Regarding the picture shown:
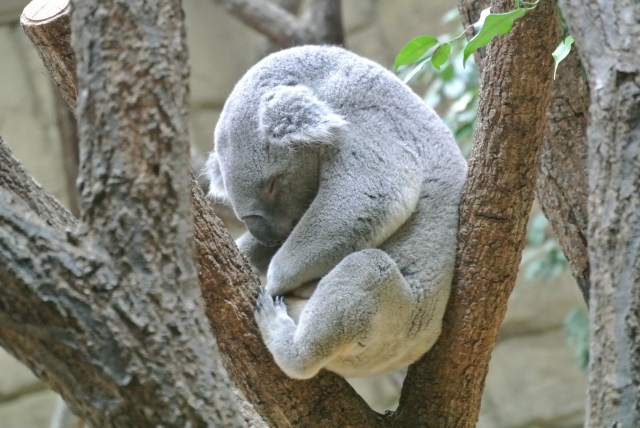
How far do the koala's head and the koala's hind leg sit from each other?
495mm

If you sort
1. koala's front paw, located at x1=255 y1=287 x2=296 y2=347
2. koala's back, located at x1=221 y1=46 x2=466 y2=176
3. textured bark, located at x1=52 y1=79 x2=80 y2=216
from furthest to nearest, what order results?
1. textured bark, located at x1=52 y1=79 x2=80 y2=216
2. koala's back, located at x1=221 y1=46 x2=466 y2=176
3. koala's front paw, located at x1=255 y1=287 x2=296 y2=347

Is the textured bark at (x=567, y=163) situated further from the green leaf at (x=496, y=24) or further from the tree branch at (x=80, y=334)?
the tree branch at (x=80, y=334)

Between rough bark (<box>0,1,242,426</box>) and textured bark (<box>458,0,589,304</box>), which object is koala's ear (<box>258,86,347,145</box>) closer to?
textured bark (<box>458,0,589,304</box>)

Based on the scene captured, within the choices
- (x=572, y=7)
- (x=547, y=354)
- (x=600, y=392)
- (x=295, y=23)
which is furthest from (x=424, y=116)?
(x=547, y=354)

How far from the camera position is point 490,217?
2521 mm

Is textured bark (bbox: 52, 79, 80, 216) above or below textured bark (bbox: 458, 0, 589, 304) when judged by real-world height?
above

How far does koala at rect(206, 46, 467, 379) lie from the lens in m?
2.46

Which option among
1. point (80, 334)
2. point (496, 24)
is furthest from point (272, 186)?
point (80, 334)

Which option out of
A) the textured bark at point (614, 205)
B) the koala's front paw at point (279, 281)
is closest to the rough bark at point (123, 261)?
the textured bark at point (614, 205)

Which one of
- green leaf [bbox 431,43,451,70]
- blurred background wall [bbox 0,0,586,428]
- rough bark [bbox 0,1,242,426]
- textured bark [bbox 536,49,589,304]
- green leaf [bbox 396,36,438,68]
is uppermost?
rough bark [bbox 0,1,242,426]

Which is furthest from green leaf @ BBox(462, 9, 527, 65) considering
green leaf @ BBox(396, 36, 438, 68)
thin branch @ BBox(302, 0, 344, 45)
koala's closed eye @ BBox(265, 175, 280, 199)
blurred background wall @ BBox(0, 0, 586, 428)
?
blurred background wall @ BBox(0, 0, 586, 428)

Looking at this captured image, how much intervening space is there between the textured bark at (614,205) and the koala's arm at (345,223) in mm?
1175

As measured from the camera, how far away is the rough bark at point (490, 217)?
2334mm

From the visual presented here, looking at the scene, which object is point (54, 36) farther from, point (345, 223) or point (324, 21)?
point (324, 21)
